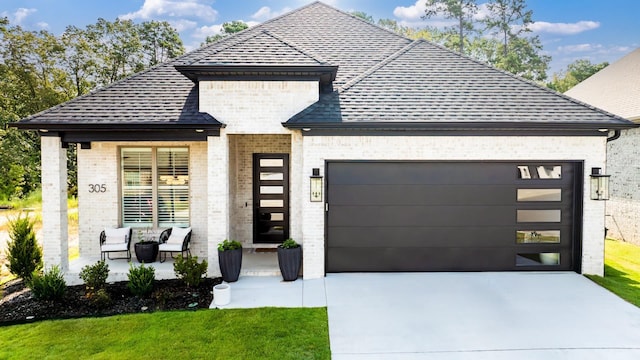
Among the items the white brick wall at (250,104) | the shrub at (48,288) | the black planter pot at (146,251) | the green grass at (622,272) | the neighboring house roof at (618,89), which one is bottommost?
the green grass at (622,272)

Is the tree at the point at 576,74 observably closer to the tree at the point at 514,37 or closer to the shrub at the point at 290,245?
the tree at the point at 514,37

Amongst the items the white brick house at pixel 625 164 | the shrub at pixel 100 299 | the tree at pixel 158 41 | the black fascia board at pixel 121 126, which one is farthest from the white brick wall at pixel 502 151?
the tree at pixel 158 41

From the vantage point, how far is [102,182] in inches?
376

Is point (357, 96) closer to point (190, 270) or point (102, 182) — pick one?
point (190, 270)

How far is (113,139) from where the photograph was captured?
28.2 ft

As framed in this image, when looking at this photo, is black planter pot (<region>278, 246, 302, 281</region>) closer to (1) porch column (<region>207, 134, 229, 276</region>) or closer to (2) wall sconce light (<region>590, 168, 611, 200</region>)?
(1) porch column (<region>207, 134, 229, 276</region>)

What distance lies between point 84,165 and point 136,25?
2324cm

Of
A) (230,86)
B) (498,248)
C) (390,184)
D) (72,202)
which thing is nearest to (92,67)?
(72,202)

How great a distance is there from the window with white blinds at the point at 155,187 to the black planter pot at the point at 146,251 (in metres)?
0.84

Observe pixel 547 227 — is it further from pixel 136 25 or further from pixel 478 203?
pixel 136 25

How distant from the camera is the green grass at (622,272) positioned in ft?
24.9

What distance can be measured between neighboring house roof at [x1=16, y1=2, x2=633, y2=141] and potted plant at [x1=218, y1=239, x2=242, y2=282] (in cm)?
258

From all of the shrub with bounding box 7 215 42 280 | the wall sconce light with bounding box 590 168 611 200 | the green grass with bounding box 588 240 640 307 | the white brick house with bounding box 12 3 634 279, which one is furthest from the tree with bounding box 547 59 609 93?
the shrub with bounding box 7 215 42 280

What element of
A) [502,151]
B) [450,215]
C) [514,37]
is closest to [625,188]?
[502,151]
